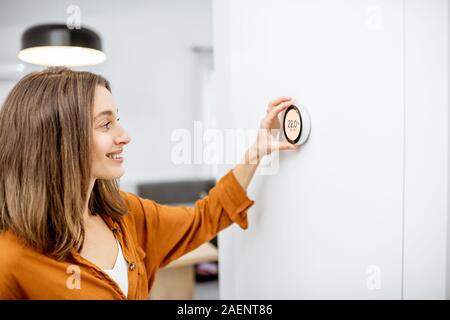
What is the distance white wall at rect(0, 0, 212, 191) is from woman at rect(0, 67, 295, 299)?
6.88ft

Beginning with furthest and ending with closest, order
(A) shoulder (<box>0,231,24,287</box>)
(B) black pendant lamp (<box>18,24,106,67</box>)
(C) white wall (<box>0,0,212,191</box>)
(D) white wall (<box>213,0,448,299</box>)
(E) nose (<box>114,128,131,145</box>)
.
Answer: (C) white wall (<box>0,0,212,191</box>), (B) black pendant lamp (<box>18,24,106,67</box>), (E) nose (<box>114,128,131,145</box>), (A) shoulder (<box>0,231,24,287</box>), (D) white wall (<box>213,0,448,299</box>)

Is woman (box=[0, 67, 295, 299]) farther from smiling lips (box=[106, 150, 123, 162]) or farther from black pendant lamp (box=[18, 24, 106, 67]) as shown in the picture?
black pendant lamp (box=[18, 24, 106, 67])

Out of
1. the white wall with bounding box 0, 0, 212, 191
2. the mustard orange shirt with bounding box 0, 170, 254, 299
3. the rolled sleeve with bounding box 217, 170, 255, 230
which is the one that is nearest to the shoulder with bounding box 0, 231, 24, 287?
the mustard orange shirt with bounding box 0, 170, 254, 299

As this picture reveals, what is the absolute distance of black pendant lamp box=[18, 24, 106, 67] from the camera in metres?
1.18

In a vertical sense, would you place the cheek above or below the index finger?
below

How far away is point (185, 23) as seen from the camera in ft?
10.4

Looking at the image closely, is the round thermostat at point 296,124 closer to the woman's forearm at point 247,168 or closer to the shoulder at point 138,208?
the woman's forearm at point 247,168

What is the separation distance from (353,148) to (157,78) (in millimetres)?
2851

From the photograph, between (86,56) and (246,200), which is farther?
(86,56)

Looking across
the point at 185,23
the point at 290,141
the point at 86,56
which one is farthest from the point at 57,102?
the point at 185,23

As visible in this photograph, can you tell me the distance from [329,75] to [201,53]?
2.93 metres

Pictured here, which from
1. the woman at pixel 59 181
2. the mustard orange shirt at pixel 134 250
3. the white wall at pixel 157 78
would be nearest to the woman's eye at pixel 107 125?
the woman at pixel 59 181

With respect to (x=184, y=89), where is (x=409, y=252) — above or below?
below

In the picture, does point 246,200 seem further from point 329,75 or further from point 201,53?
point 201,53
